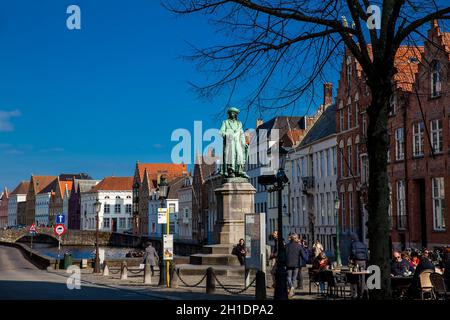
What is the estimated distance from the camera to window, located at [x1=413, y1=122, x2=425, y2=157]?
128 feet

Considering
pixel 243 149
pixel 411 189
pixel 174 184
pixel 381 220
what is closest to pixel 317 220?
pixel 411 189

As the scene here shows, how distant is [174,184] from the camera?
112875mm

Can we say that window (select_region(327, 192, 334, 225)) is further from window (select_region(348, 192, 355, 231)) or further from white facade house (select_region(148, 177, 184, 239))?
white facade house (select_region(148, 177, 184, 239))

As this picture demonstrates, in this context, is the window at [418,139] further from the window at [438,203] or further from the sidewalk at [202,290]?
the sidewalk at [202,290]

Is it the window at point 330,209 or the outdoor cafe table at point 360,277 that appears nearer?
the outdoor cafe table at point 360,277

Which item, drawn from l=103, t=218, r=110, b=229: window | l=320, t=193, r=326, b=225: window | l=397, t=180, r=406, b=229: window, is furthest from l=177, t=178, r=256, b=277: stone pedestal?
l=103, t=218, r=110, b=229: window

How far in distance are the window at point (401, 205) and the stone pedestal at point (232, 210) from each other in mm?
18193

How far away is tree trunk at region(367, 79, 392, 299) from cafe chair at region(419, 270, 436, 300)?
450 centimetres

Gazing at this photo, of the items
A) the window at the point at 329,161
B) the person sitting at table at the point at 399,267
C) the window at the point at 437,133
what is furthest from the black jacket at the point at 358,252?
the window at the point at 329,161

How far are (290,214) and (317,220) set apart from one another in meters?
7.15

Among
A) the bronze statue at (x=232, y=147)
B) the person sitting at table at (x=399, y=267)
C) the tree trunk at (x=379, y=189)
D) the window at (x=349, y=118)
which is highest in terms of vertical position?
the window at (x=349, y=118)

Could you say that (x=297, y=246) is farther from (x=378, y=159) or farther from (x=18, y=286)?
(x=18, y=286)

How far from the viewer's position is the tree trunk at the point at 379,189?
10539 mm
